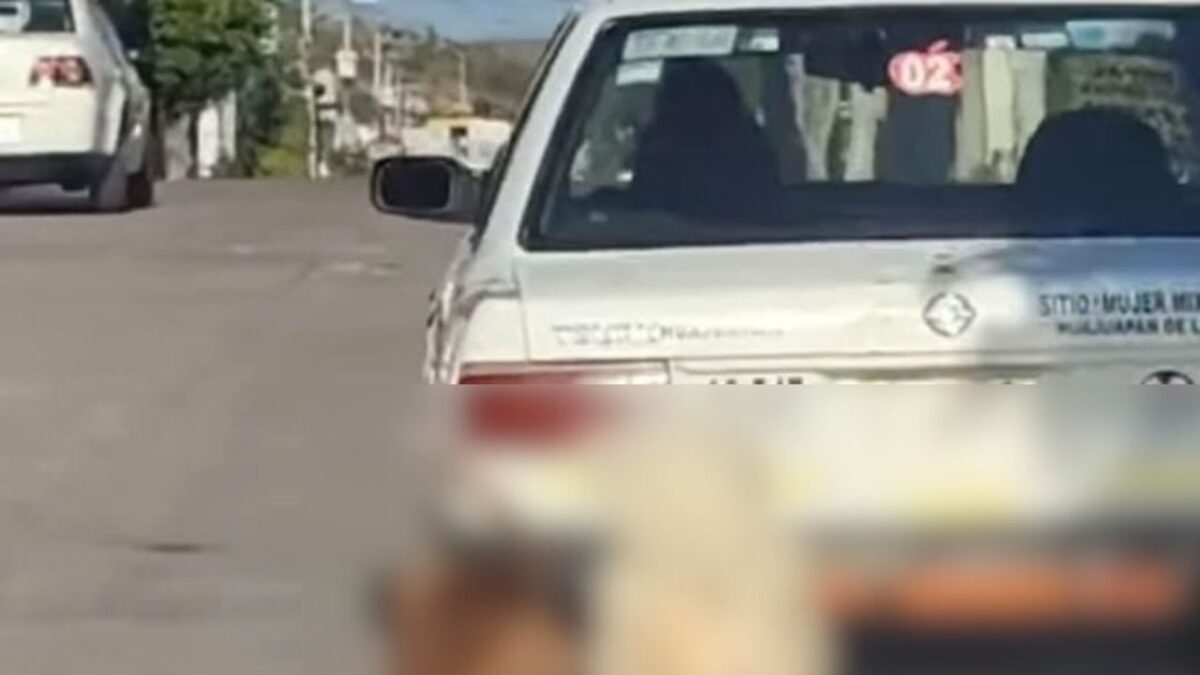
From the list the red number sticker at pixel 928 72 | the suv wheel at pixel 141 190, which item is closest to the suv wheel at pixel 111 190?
the suv wheel at pixel 141 190

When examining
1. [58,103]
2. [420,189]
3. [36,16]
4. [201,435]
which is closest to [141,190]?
[36,16]

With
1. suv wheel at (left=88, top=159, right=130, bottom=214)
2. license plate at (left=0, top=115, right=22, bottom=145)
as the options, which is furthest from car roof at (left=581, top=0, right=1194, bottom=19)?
suv wheel at (left=88, top=159, right=130, bottom=214)

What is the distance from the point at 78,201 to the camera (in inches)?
987

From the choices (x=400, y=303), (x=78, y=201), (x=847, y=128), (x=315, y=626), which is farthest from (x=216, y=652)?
(x=78, y=201)

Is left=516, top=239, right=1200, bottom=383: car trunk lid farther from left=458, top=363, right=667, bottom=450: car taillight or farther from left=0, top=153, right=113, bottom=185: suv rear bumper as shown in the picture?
left=0, top=153, right=113, bottom=185: suv rear bumper

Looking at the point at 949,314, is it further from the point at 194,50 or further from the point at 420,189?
the point at 194,50

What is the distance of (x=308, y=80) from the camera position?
68688 mm

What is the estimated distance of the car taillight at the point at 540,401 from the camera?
5262mm

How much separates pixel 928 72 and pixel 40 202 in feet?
61.1

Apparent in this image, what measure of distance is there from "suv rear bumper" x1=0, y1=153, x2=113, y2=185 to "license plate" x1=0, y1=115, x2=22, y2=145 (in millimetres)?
109

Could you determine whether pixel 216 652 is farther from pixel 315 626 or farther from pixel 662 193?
pixel 662 193

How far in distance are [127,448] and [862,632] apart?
25.2 ft

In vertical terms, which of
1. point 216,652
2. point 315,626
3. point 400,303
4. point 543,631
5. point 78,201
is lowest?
point 78,201

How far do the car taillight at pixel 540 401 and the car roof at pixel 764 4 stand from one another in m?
1.67
